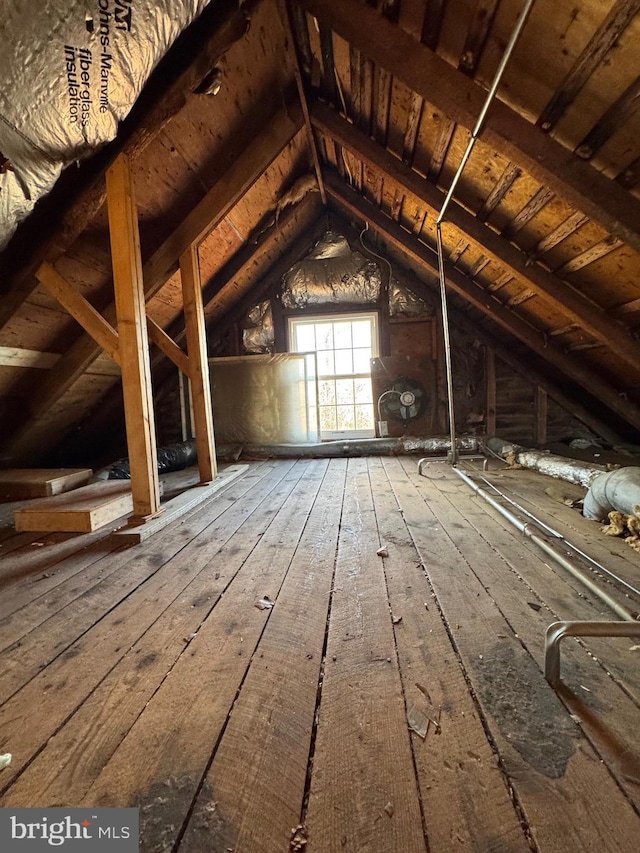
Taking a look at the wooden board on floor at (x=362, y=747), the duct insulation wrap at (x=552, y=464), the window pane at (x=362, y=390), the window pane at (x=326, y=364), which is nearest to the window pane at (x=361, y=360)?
the window pane at (x=362, y=390)

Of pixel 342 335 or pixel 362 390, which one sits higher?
pixel 342 335

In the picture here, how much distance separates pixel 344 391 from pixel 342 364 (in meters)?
0.38

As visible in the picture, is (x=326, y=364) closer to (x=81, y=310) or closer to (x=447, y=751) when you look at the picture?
(x=81, y=310)

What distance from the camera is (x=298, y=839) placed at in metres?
0.60

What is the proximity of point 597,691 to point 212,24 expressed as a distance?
10.1 ft

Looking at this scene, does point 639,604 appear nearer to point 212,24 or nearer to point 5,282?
point 212,24

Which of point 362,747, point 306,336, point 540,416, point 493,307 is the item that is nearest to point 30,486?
point 362,747

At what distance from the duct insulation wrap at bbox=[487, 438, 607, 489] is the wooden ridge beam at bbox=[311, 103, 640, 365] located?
875mm

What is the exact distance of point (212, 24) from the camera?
1914mm

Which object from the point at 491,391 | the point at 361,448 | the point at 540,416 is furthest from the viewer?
the point at 491,391

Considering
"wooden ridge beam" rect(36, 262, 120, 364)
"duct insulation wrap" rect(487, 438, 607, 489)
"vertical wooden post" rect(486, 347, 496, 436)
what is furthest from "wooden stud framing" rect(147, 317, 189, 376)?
"vertical wooden post" rect(486, 347, 496, 436)

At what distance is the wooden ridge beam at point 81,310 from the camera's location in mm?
2189

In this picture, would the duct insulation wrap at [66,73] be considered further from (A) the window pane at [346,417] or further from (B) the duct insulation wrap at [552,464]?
(A) the window pane at [346,417]

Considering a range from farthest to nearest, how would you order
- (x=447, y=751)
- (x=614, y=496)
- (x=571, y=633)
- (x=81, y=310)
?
(x=81, y=310), (x=614, y=496), (x=571, y=633), (x=447, y=751)
